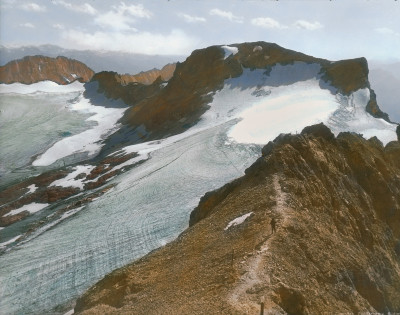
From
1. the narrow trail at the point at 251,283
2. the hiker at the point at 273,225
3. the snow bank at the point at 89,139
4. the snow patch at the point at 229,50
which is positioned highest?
the snow patch at the point at 229,50

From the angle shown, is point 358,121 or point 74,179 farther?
point 358,121

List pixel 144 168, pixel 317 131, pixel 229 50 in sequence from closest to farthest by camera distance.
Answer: pixel 317 131 → pixel 144 168 → pixel 229 50

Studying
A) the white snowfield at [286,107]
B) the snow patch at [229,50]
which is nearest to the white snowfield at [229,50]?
the snow patch at [229,50]

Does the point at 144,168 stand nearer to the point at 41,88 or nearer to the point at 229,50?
the point at 229,50

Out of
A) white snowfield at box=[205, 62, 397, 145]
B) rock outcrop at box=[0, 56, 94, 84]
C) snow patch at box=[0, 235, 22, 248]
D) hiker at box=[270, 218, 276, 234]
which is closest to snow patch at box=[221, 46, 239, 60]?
white snowfield at box=[205, 62, 397, 145]

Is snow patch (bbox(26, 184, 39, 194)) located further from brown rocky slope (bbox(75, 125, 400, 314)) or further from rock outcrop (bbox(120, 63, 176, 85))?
rock outcrop (bbox(120, 63, 176, 85))

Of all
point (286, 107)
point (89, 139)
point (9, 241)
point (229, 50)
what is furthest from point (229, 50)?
point (9, 241)

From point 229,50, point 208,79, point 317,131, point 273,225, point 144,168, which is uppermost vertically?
point 229,50

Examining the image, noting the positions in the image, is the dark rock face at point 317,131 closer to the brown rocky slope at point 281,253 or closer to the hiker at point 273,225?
the brown rocky slope at point 281,253
